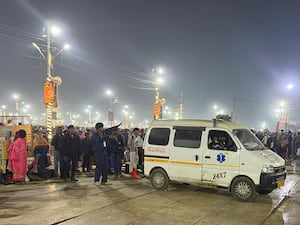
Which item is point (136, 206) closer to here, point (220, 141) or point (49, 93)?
point (220, 141)

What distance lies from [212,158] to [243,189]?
116 cm

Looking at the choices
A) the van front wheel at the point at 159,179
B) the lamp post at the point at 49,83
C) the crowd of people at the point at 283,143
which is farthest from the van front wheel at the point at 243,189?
the lamp post at the point at 49,83

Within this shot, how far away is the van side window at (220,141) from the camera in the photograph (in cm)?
954

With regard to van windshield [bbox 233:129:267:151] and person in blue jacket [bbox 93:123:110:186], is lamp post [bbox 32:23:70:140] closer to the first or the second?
person in blue jacket [bbox 93:123:110:186]

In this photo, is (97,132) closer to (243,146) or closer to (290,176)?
(243,146)

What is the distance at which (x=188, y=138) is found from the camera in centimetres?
1030

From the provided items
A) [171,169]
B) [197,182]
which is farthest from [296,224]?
[171,169]

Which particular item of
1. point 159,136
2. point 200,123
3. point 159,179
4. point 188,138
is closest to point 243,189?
point 188,138

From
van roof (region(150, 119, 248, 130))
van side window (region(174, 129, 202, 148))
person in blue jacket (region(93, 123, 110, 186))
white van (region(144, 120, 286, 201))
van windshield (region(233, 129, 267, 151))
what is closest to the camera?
white van (region(144, 120, 286, 201))

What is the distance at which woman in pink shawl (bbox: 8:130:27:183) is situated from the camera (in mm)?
11508

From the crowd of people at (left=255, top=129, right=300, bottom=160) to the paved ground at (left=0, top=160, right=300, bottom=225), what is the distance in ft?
30.9

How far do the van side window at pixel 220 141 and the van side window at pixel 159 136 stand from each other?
1.45 meters

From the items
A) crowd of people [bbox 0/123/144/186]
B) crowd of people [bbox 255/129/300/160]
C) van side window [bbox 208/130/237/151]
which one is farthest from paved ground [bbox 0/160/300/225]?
crowd of people [bbox 255/129/300/160]

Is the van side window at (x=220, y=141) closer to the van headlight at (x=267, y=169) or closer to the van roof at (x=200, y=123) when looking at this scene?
the van roof at (x=200, y=123)
